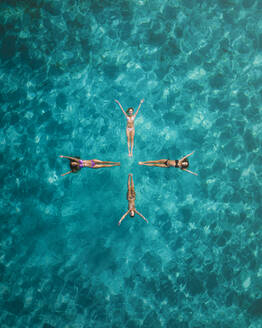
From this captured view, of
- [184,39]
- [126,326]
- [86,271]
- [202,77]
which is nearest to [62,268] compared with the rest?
[86,271]

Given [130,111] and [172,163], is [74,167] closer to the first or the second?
[130,111]

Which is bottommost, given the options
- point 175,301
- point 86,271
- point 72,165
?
point 175,301

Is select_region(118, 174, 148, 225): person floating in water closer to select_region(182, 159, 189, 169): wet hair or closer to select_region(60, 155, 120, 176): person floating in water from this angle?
select_region(60, 155, 120, 176): person floating in water

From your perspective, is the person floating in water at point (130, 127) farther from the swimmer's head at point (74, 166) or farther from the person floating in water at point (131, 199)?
the swimmer's head at point (74, 166)

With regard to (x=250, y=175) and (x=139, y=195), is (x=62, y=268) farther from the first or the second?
(x=250, y=175)

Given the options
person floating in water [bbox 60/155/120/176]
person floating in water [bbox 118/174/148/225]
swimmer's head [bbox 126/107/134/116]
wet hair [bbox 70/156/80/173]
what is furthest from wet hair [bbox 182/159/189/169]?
wet hair [bbox 70/156/80/173]

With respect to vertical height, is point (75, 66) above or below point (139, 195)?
above

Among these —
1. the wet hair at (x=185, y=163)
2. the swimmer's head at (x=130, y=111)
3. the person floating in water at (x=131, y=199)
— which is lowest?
the person floating in water at (x=131, y=199)

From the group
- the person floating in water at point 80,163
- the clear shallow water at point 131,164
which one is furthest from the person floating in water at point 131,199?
the person floating in water at point 80,163

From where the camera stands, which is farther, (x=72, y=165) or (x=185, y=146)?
(x=185, y=146)
